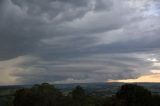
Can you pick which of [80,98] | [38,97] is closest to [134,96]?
[38,97]

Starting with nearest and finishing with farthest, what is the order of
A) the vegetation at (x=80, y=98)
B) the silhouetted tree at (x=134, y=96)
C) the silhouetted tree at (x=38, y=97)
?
the silhouetted tree at (x=134, y=96) < the vegetation at (x=80, y=98) < the silhouetted tree at (x=38, y=97)

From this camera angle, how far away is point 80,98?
156375 millimetres

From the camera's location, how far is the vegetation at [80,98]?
316 ft

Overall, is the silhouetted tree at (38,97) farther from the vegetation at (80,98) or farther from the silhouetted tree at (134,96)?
the silhouetted tree at (134,96)

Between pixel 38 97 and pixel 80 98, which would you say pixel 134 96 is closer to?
pixel 38 97

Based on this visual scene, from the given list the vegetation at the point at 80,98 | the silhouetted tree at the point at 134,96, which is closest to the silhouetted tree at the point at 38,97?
the vegetation at the point at 80,98

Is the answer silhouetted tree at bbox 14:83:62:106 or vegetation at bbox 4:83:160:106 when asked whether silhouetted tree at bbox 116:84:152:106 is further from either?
silhouetted tree at bbox 14:83:62:106

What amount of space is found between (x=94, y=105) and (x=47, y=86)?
2255 cm

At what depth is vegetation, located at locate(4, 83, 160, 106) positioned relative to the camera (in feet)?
316

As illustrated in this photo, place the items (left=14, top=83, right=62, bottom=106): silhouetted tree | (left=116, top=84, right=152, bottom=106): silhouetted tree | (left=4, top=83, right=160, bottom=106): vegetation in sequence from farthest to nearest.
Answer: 1. (left=14, top=83, right=62, bottom=106): silhouetted tree
2. (left=4, top=83, right=160, bottom=106): vegetation
3. (left=116, top=84, right=152, bottom=106): silhouetted tree

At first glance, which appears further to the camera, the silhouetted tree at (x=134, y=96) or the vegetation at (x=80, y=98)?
the vegetation at (x=80, y=98)

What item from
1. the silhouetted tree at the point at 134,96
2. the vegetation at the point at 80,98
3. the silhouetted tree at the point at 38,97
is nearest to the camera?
the silhouetted tree at the point at 134,96

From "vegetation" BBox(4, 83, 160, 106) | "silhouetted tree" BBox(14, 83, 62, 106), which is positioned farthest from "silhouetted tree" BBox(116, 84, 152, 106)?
"silhouetted tree" BBox(14, 83, 62, 106)

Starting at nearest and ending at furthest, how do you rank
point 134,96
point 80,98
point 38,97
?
point 134,96
point 38,97
point 80,98
